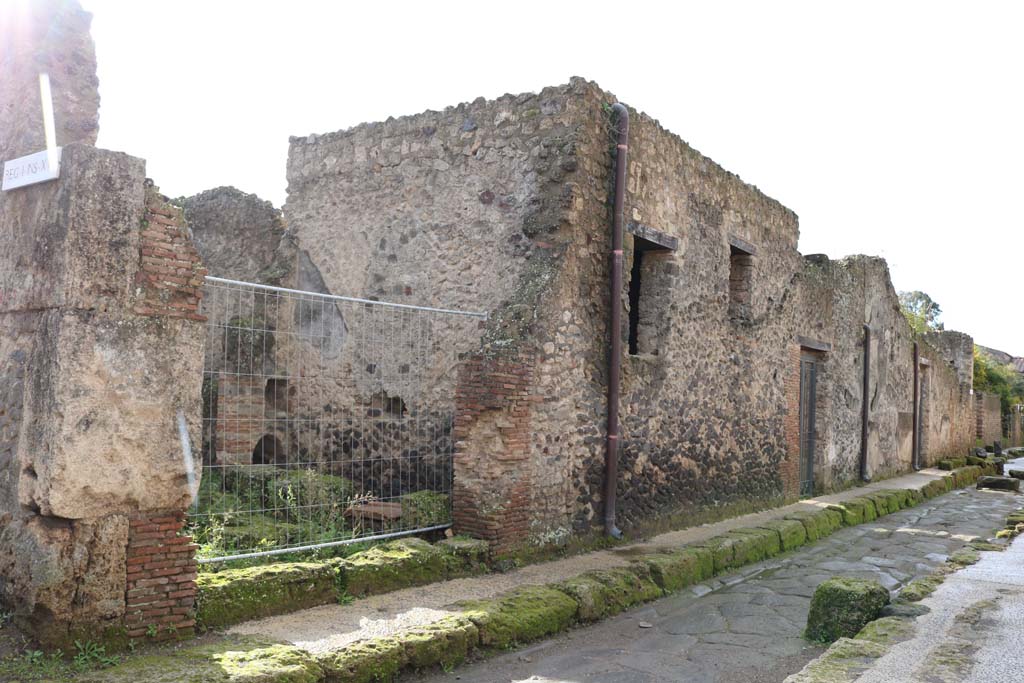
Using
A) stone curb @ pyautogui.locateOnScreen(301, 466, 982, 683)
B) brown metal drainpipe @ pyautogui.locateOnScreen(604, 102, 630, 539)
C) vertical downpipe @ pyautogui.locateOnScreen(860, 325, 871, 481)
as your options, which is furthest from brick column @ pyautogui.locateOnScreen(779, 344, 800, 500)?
brown metal drainpipe @ pyautogui.locateOnScreen(604, 102, 630, 539)

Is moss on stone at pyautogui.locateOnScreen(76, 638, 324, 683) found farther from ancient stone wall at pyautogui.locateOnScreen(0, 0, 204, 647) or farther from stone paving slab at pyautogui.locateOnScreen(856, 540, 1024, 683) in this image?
stone paving slab at pyautogui.locateOnScreen(856, 540, 1024, 683)

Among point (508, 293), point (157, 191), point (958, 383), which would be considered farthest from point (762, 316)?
point (958, 383)

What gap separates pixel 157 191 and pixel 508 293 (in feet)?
11.9

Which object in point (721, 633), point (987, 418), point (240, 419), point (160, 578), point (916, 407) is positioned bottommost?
point (721, 633)

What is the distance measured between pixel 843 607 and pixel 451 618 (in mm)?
2620

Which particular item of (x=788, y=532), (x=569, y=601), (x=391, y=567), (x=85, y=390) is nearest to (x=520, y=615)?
(x=569, y=601)

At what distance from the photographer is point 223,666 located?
3877 millimetres

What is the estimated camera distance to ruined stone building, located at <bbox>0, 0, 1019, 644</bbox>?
4113 mm

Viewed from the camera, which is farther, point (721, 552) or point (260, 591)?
point (721, 552)

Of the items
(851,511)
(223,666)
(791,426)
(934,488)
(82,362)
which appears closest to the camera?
(223,666)

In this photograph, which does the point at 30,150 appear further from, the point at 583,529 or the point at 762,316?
the point at 762,316

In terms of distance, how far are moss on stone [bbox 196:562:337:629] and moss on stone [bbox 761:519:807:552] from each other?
5496 millimetres

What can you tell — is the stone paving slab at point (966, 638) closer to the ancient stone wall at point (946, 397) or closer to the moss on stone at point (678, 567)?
the moss on stone at point (678, 567)

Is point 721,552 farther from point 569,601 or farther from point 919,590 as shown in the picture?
point 569,601
